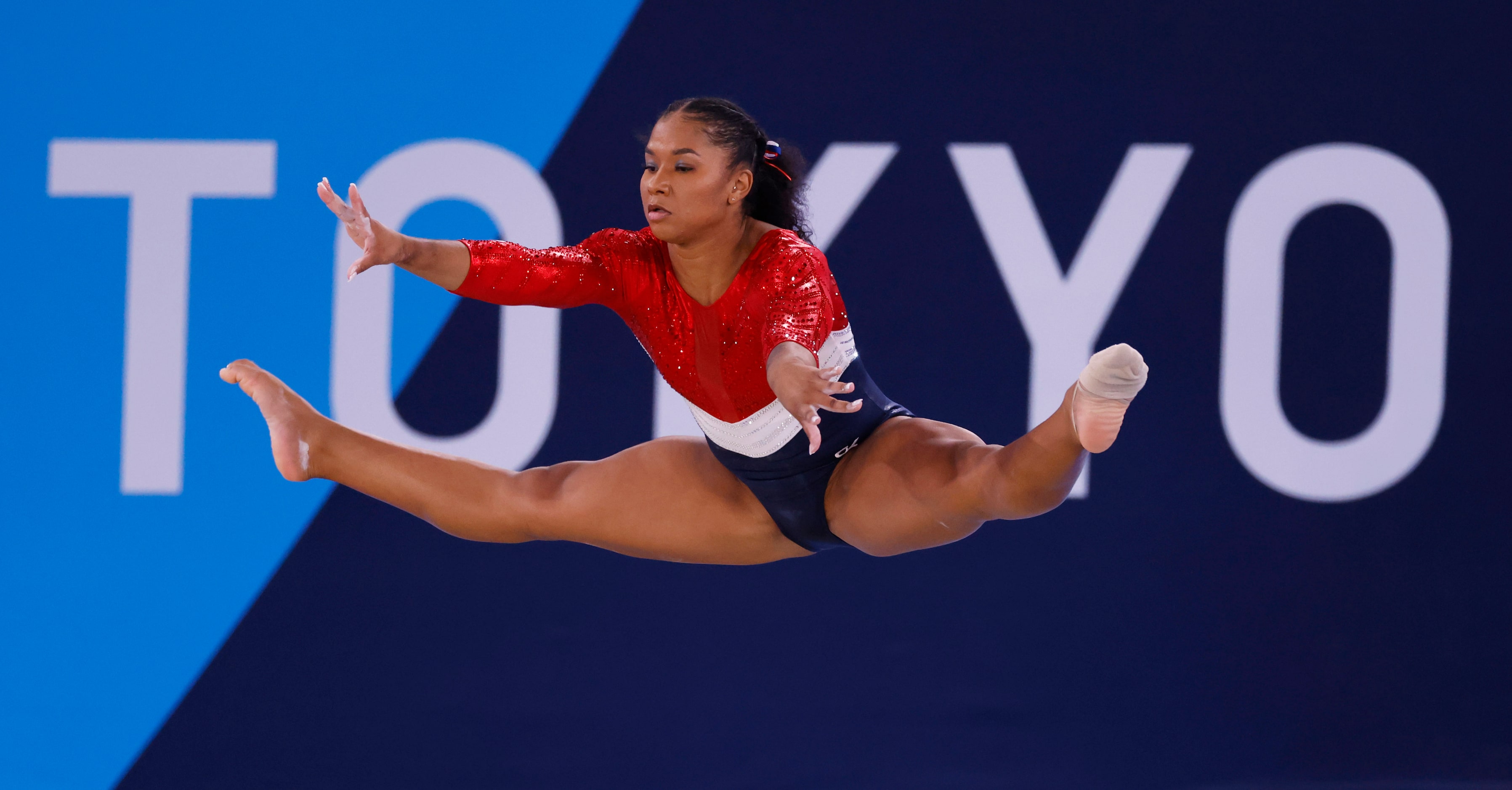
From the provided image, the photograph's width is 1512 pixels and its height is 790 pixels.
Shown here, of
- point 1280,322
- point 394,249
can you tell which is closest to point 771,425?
point 394,249

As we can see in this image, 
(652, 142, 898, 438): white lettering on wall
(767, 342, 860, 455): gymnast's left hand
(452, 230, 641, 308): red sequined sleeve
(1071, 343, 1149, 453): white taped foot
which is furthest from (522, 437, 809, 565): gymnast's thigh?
(652, 142, 898, 438): white lettering on wall

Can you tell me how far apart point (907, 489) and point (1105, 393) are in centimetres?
57

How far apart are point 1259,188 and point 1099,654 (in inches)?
58.0

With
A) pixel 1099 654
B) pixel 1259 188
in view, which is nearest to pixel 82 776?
pixel 1099 654

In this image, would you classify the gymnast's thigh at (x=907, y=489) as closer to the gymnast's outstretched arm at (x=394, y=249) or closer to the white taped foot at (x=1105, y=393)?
the white taped foot at (x=1105, y=393)

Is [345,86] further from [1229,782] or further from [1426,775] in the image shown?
[1426,775]

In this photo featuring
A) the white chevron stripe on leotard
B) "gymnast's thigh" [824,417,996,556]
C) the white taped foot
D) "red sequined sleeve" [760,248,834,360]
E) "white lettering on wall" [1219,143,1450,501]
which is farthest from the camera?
"white lettering on wall" [1219,143,1450,501]

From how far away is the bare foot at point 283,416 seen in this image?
8.77 feet

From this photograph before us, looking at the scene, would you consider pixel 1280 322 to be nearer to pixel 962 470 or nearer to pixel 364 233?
pixel 962 470

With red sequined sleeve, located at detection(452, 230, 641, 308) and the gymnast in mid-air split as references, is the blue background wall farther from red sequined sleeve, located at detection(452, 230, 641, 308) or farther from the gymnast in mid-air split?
red sequined sleeve, located at detection(452, 230, 641, 308)

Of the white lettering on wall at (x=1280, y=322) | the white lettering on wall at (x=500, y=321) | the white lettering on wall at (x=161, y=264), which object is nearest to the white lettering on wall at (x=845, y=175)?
the white lettering on wall at (x=500, y=321)

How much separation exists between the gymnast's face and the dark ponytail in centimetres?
3

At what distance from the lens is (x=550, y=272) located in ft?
8.54

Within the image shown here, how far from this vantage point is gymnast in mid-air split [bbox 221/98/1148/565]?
2.50m
